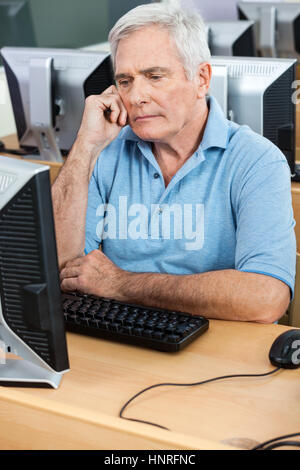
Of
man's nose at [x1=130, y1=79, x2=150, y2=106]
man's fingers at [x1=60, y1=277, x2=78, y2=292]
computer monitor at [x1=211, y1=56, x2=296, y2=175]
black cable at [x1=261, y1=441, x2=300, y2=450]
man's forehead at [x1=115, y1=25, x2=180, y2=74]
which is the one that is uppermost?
man's forehead at [x1=115, y1=25, x2=180, y2=74]

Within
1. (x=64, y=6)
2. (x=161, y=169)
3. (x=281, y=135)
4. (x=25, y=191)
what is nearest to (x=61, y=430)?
(x=25, y=191)

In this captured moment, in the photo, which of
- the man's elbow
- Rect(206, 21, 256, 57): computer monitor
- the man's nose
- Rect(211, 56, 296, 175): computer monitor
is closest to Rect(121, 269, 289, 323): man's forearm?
the man's elbow

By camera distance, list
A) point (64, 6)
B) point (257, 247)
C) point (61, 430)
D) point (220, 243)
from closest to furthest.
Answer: point (61, 430) < point (257, 247) < point (220, 243) < point (64, 6)

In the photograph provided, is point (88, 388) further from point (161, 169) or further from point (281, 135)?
point (281, 135)

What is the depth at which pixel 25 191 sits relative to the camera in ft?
2.76

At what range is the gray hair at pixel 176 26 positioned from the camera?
4.72 ft

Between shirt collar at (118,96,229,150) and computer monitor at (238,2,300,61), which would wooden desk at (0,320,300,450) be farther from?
computer monitor at (238,2,300,61)

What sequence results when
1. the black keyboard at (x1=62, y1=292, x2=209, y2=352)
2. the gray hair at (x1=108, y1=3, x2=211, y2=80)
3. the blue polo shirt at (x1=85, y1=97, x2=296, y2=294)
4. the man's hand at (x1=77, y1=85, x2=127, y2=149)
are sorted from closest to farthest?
1. the black keyboard at (x1=62, y1=292, x2=209, y2=352)
2. the blue polo shirt at (x1=85, y1=97, x2=296, y2=294)
3. the gray hair at (x1=108, y1=3, x2=211, y2=80)
4. the man's hand at (x1=77, y1=85, x2=127, y2=149)

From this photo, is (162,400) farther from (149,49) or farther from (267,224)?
(149,49)

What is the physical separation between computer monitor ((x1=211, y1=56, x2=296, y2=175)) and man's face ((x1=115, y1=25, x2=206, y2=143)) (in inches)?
23.9

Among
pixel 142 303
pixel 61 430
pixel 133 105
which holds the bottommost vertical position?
pixel 142 303

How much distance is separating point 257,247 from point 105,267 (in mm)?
359

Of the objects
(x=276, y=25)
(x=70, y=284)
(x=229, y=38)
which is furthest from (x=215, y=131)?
(x=276, y=25)

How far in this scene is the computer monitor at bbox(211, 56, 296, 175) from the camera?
2.05 meters
